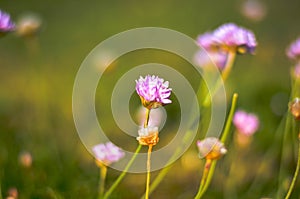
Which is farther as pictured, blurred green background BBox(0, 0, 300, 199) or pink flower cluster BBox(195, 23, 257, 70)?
blurred green background BBox(0, 0, 300, 199)

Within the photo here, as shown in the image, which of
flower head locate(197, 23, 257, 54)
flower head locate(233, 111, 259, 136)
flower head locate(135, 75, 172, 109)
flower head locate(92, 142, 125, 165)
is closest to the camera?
flower head locate(135, 75, 172, 109)

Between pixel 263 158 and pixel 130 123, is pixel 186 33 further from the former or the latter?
pixel 263 158

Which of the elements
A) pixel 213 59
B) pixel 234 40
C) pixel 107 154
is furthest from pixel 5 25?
pixel 213 59

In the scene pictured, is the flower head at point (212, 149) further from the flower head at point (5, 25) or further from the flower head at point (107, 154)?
the flower head at point (5, 25)

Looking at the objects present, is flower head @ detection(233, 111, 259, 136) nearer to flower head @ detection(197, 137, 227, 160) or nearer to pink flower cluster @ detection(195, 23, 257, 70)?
pink flower cluster @ detection(195, 23, 257, 70)

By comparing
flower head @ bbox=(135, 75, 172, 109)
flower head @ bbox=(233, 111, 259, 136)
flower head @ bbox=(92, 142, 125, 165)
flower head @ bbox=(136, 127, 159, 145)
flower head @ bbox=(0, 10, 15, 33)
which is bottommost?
flower head @ bbox=(92, 142, 125, 165)

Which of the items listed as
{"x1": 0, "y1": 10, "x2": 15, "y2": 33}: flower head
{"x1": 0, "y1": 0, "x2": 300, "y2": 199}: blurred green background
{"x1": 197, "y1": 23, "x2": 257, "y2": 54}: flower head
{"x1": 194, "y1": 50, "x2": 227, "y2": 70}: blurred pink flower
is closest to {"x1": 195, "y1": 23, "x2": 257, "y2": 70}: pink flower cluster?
{"x1": 197, "y1": 23, "x2": 257, "y2": 54}: flower head

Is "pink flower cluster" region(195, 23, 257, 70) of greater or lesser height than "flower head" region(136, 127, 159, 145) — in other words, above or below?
above
